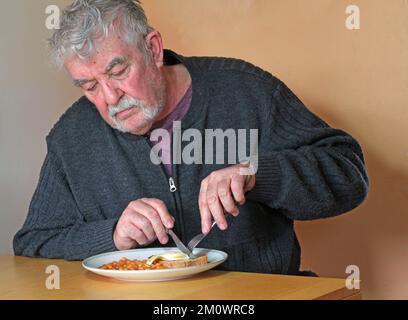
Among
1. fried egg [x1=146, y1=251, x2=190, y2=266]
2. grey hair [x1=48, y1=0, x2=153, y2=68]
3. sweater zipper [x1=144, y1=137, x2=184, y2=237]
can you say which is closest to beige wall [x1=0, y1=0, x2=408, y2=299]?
grey hair [x1=48, y1=0, x2=153, y2=68]

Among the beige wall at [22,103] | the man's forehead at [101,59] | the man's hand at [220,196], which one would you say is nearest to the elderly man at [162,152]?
the man's forehead at [101,59]

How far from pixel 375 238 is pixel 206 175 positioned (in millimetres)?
704

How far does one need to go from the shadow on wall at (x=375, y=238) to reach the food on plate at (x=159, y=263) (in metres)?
0.92

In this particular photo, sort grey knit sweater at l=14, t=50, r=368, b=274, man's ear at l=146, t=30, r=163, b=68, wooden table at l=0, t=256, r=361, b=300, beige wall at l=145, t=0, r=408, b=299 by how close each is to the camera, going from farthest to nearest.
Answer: beige wall at l=145, t=0, r=408, b=299 < man's ear at l=146, t=30, r=163, b=68 < grey knit sweater at l=14, t=50, r=368, b=274 < wooden table at l=0, t=256, r=361, b=300

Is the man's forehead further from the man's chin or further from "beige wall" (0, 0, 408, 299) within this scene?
"beige wall" (0, 0, 408, 299)

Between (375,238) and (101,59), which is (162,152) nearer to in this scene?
(101,59)

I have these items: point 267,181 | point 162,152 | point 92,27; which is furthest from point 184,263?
point 92,27

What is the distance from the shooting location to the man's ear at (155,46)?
157 centimetres

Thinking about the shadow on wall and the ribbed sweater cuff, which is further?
the shadow on wall

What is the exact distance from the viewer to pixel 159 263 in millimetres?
1190

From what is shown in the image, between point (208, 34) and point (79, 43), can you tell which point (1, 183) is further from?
point (208, 34)

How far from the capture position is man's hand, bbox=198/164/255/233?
1159 mm
